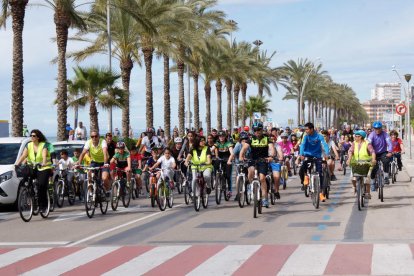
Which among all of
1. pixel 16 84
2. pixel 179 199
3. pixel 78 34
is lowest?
pixel 179 199

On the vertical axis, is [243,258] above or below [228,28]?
below

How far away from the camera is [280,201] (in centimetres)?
1720

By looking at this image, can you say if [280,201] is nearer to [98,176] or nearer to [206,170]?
[206,170]

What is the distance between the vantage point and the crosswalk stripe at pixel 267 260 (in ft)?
26.6

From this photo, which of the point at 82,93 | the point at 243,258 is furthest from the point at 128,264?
the point at 82,93

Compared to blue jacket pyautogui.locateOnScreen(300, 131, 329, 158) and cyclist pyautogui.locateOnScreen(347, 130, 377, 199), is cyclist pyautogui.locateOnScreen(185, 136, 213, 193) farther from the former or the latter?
cyclist pyautogui.locateOnScreen(347, 130, 377, 199)

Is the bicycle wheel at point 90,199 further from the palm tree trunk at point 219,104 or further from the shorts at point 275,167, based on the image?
the palm tree trunk at point 219,104

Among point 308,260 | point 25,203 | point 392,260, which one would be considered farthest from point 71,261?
point 25,203

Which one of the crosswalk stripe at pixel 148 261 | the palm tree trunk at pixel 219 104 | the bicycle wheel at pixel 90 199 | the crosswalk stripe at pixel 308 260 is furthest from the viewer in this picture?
the palm tree trunk at pixel 219 104

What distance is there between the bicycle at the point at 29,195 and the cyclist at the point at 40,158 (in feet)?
0.30

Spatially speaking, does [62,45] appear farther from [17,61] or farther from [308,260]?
[308,260]

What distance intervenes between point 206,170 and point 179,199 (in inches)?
118

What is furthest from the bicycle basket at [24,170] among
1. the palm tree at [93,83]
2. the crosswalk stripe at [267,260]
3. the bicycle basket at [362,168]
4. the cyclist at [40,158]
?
the palm tree at [93,83]

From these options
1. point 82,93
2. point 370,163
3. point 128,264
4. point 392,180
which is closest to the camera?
point 128,264
